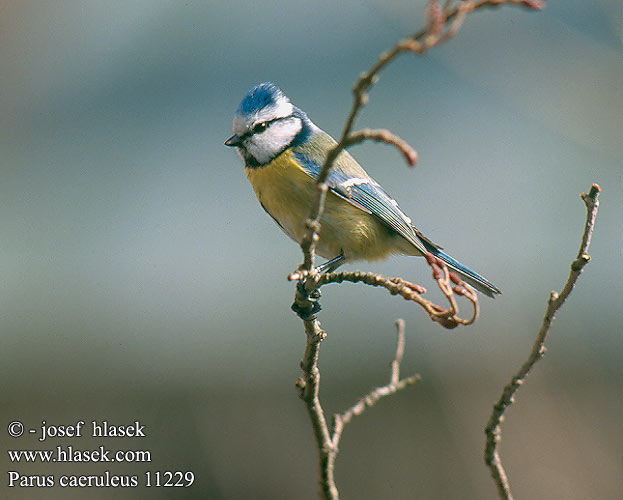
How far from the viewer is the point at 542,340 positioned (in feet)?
2.63

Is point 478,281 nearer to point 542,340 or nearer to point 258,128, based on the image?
point 258,128

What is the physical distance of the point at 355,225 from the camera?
1.65 meters

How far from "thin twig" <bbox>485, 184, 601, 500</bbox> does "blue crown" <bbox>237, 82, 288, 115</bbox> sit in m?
1.08

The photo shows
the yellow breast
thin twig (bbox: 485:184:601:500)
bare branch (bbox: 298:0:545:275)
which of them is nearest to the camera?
bare branch (bbox: 298:0:545:275)

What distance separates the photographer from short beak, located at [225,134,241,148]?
173 centimetres

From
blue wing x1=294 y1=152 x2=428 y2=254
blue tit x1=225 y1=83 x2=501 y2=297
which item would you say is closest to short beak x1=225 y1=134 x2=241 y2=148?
blue tit x1=225 y1=83 x2=501 y2=297

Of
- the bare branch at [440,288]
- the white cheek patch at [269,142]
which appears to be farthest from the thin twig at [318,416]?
the white cheek patch at [269,142]

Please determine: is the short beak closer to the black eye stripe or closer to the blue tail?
the black eye stripe

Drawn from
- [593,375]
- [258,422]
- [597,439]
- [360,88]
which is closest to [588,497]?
[597,439]

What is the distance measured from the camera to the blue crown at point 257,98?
1710 mm

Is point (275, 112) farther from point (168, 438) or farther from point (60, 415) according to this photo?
point (60, 415)

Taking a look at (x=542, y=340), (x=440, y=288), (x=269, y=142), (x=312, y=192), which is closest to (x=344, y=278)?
(x=440, y=288)

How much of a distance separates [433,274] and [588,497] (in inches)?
66.1

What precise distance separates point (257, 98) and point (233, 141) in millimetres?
132
